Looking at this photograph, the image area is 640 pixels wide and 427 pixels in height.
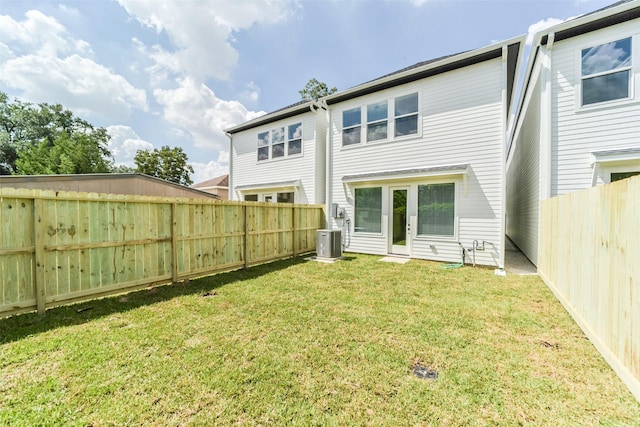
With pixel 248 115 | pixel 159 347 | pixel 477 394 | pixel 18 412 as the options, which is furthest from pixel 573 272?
pixel 248 115

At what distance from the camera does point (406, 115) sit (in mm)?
8148

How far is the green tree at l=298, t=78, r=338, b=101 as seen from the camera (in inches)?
856

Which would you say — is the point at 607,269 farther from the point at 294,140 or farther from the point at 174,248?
the point at 294,140

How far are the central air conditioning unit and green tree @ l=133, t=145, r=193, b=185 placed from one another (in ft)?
101

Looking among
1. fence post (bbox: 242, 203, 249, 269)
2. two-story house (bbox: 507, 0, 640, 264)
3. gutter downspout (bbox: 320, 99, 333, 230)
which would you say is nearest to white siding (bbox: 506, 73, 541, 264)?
two-story house (bbox: 507, 0, 640, 264)

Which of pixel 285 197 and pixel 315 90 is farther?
pixel 315 90

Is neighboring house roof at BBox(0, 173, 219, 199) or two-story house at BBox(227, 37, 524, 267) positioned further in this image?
neighboring house roof at BBox(0, 173, 219, 199)

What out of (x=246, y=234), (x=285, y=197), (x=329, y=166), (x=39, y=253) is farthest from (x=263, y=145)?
(x=39, y=253)

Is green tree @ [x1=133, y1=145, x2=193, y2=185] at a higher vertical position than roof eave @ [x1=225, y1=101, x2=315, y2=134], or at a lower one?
higher

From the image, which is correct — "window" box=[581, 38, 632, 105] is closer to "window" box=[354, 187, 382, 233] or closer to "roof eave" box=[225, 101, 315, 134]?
"window" box=[354, 187, 382, 233]

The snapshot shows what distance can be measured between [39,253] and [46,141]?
34191 millimetres

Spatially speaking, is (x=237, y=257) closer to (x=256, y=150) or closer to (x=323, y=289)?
(x=323, y=289)

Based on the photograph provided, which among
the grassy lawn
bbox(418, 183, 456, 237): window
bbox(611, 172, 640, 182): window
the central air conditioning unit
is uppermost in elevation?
bbox(611, 172, 640, 182): window

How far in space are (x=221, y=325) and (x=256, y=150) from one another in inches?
401
